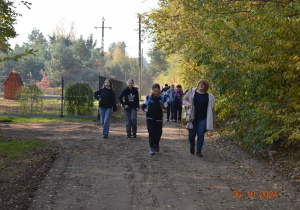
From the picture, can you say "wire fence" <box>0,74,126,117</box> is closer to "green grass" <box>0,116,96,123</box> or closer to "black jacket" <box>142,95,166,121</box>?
"green grass" <box>0,116,96,123</box>

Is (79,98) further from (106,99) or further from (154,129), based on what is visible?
(154,129)

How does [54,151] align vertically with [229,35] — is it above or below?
below

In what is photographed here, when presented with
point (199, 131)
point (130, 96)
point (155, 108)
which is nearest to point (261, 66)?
point (199, 131)

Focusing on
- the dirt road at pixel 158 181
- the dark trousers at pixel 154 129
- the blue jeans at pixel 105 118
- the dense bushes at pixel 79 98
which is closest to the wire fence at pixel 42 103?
the dense bushes at pixel 79 98

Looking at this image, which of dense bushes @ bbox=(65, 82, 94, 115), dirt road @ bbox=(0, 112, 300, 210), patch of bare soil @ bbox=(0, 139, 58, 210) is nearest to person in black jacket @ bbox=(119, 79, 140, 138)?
dirt road @ bbox=(0, 112, 300, 210)

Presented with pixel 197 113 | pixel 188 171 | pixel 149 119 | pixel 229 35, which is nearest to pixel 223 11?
pixel 229 35

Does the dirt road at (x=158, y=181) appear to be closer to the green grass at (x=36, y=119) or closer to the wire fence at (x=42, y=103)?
the green grass at (x=36, y=119)

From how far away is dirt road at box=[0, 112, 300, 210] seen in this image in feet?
18.4

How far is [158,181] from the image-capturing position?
6844 mm

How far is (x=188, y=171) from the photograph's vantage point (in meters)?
7.79

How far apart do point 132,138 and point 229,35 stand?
16.0 feet

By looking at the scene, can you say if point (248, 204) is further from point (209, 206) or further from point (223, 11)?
point (223, 11)

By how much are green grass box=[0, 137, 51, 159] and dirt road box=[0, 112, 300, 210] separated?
2.24 feet

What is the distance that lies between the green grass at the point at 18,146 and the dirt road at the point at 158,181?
0.68 metres
